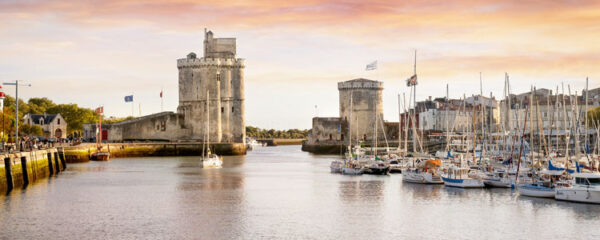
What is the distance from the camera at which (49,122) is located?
380 feet

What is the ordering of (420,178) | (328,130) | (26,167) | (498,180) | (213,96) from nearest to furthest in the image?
(498,180), (26,167), (420,178), (213,96), (328,130)

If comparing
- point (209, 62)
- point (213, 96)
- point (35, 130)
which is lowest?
point (35, 130)

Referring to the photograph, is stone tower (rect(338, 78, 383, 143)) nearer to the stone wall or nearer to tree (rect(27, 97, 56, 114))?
the stone wall

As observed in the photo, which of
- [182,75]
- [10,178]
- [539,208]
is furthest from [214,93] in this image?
[539,208]

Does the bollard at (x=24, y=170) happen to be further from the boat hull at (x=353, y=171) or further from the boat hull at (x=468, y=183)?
the boat hull at (x=468, y=183)

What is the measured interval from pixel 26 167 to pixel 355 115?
198 feet

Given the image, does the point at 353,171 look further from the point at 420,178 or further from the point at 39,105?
the point at 39,105

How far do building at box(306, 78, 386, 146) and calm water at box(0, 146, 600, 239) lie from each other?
5006 centimetres

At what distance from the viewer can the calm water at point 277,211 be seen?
28688 mm

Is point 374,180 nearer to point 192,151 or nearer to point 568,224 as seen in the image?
point 568,224

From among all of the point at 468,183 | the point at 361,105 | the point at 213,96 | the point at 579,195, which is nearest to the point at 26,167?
the point at 468,183

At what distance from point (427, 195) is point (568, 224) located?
1136 cm

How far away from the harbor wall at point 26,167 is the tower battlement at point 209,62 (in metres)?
33.4

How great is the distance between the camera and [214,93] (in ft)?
295
